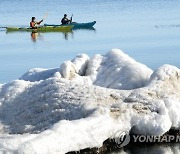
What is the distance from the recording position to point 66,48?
3991cm

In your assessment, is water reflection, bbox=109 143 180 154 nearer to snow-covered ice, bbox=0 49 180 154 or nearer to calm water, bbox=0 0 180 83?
snow-covered ice, bbox=0 49 180 154

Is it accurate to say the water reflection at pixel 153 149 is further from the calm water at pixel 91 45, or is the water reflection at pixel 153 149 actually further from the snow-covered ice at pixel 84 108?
the calm water at pixel 91 45

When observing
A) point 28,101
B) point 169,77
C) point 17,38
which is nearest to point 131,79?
point 169,77

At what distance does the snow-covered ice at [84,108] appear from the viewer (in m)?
9.59

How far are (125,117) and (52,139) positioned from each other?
177cm

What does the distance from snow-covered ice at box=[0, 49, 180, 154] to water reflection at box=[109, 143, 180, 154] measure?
272 millimetres

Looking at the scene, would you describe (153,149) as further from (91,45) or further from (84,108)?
(91,45)

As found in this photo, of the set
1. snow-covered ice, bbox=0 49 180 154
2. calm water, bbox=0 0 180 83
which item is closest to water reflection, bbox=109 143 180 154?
snow-covered ice, bbox=0 49 180 154

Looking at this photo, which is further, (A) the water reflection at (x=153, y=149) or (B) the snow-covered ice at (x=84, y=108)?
(A) the water reflection at (x=153, y=149)

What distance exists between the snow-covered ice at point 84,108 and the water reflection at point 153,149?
27 cm

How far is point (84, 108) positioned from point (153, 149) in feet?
4.38

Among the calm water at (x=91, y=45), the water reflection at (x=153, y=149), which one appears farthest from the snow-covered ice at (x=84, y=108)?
the calm water at (x=91, y=45)

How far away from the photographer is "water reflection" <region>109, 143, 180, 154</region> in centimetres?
1073

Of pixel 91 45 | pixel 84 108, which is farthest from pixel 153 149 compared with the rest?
pixel 91 45
